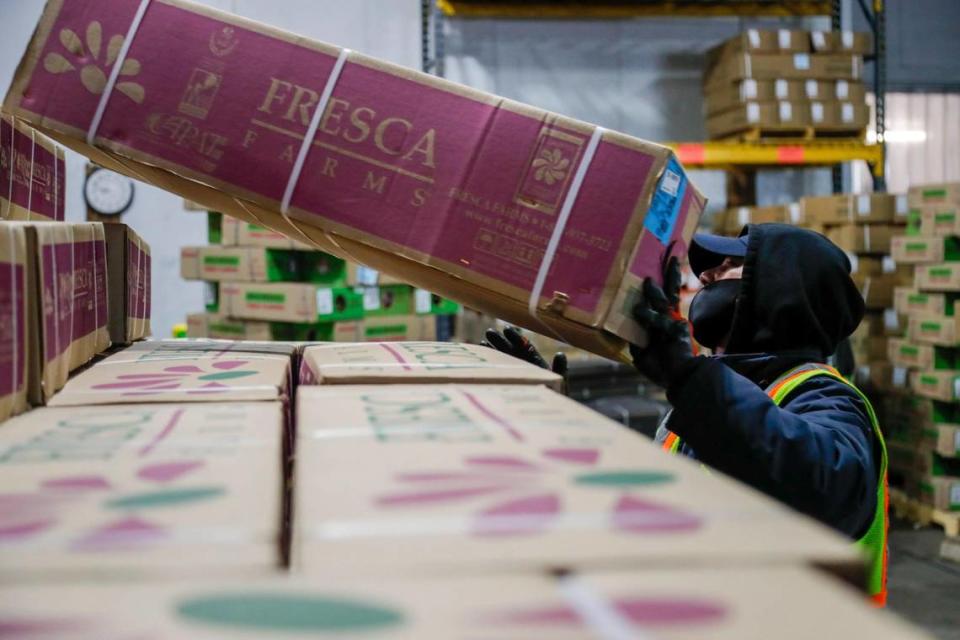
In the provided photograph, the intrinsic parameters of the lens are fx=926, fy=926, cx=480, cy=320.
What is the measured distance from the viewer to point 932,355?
6492mm

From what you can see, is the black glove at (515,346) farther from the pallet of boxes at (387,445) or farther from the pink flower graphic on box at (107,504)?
the pink flower graphic on box at (107,504)

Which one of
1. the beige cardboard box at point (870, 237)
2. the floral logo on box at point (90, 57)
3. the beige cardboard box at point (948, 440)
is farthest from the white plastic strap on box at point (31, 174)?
the beige cardboard box at point (870, 237)

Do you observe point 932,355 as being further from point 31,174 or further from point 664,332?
point 31,174

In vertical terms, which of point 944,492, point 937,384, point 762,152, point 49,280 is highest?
point 762,152

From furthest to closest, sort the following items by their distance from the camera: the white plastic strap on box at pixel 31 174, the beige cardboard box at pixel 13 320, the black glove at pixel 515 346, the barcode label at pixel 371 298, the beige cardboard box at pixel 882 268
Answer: the beige cardboard box at pixel 882 268
the barcode label at pixel 371 298
the black glove at pixel 515 346
the white plastic strap on box at pixel 31 174
the beige cardboard box at pixel 13 320


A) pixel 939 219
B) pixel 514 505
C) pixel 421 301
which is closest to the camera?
pixel 514 505

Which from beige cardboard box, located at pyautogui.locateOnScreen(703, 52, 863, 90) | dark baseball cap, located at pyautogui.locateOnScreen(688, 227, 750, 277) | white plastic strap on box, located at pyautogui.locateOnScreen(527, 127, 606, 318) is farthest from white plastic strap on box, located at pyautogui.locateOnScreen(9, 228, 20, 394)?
beige cardboard box, located at pyautogui.locateOnScreen(703, 52, 863, 90)

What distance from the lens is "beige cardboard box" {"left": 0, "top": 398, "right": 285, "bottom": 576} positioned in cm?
81

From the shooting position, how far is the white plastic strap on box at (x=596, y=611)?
69 cm

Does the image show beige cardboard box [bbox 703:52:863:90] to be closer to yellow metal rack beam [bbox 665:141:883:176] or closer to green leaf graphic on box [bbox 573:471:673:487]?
yellow metal rack beam [bbox 665:141:883:176]

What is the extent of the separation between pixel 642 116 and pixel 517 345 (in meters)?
7.15

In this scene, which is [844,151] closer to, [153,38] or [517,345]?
[517,345]

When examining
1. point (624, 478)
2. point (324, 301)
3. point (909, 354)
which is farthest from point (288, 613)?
point (909, 354)

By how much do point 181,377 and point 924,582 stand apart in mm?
5153
